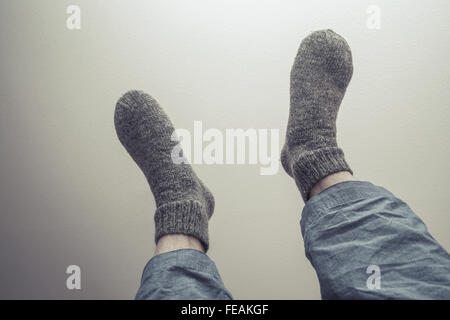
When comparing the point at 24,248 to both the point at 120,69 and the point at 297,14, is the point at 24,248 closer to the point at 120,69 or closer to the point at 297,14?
the point at 120,69

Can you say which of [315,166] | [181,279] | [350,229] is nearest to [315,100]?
[315,166]

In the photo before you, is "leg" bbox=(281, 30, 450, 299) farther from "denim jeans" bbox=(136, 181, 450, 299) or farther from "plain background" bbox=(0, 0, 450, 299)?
"plain background" bbox=(0, 0, 450, 299)

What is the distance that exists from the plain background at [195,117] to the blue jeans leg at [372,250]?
13.0 inches

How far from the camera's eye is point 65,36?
0.77 metres

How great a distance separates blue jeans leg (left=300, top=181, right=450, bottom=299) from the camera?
383mm

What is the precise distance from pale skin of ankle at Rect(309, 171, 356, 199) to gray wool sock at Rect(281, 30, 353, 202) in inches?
1.0

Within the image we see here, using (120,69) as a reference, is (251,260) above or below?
below

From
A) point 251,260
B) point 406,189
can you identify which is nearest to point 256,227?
point 251,260

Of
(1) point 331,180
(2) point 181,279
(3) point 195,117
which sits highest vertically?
(3) point 195,117

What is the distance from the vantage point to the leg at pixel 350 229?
0.39 meters

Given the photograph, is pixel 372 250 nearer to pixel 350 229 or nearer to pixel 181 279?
pixel 350 229

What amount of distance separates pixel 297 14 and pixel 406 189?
48 centimetres

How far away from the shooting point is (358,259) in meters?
0.41

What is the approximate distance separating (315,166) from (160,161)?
0.96 feet
